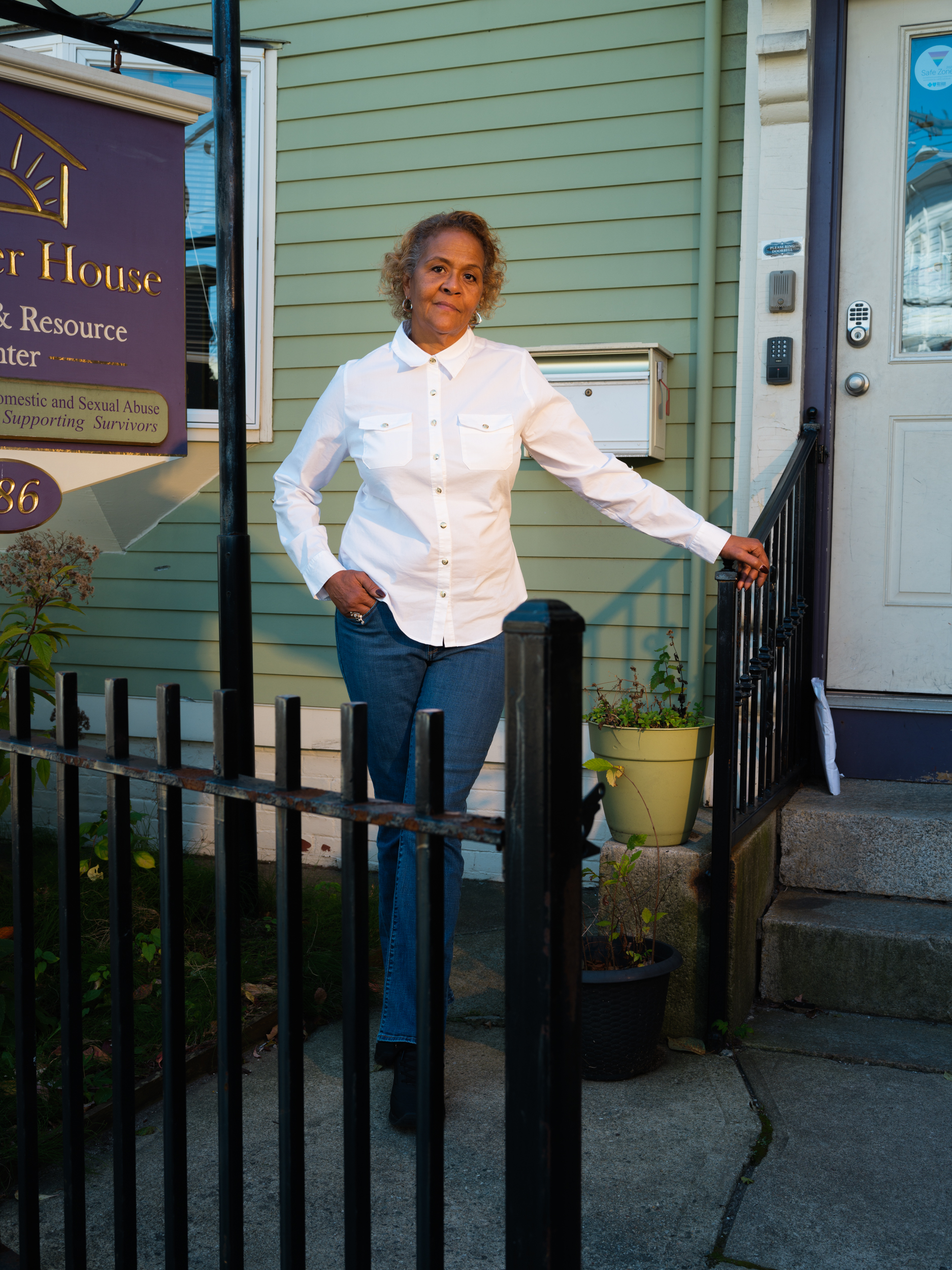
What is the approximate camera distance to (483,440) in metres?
2.48

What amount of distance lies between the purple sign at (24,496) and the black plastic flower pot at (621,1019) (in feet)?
6.46

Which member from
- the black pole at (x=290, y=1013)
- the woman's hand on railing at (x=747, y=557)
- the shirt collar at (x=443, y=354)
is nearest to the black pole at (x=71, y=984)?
the black pole at (x=290, y=1013)

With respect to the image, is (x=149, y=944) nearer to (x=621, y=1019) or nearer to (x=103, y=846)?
(x=103, y=846)

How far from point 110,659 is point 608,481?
3147mm

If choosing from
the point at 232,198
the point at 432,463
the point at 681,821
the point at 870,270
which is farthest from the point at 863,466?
the point at 232,198

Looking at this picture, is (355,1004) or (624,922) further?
(624,922)

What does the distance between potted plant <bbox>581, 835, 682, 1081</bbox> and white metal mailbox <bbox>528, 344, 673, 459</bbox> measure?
5.24ft

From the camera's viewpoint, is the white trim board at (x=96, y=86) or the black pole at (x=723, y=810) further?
the white trim board at (x=96, y=86)

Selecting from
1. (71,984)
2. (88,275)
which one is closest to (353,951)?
(71,984)

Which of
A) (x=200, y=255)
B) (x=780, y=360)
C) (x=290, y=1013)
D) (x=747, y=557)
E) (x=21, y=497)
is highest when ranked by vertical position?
(x=200, y=255)

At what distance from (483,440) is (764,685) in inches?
48.9

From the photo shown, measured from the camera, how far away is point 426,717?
113 centimetres

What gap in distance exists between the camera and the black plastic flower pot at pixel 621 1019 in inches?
103

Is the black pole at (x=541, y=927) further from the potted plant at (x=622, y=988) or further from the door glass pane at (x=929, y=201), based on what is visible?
the door glass pane at (x=929, y=201)
